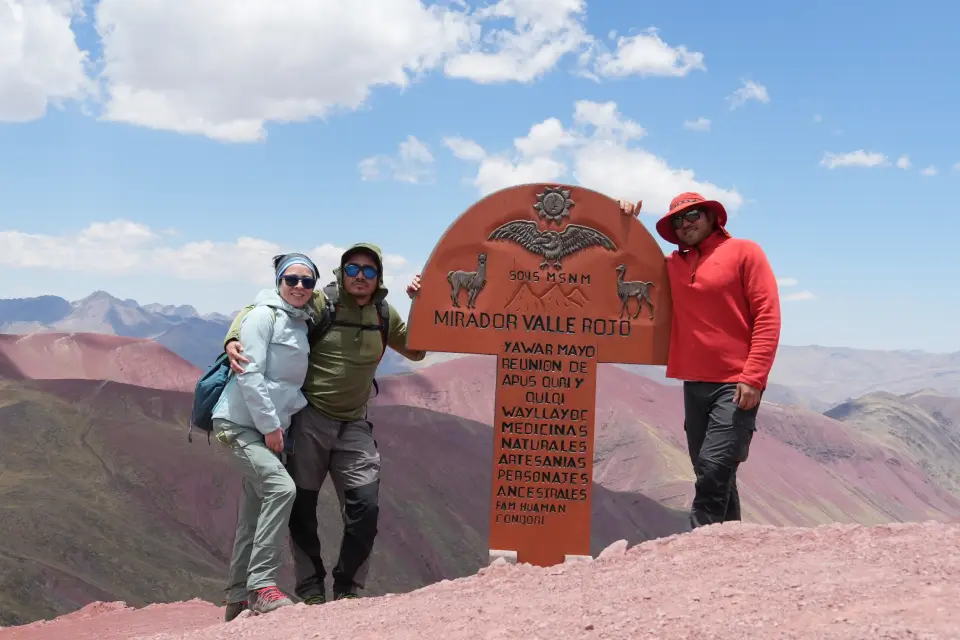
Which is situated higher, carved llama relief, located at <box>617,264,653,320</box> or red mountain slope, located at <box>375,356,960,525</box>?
carved llama relief, located at <box>617,264,653,320</box>

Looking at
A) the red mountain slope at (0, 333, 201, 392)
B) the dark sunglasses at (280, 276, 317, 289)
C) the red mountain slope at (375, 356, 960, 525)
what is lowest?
the red mountain slope at (375, 356, 960, 525)

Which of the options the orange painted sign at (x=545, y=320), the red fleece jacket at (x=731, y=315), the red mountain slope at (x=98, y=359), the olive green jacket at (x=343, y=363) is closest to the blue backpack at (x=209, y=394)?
the olive green jacket at (x=343, y=363)

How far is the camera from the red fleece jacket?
422cm

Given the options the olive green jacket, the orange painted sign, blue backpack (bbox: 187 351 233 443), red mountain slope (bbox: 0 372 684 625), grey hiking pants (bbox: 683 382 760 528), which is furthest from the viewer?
red mountain slope (bbox: 0 372 684 625)

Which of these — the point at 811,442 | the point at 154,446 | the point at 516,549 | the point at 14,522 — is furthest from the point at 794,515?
the point at 516,549

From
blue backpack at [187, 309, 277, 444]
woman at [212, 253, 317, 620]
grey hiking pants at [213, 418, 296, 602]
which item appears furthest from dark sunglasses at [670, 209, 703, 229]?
grey hiking pants at [213, 418, 296, 602]

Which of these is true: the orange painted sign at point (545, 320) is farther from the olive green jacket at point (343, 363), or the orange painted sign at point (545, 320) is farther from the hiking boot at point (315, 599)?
the hiking boot at point (315, 599)

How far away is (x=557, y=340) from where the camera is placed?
496 centimetres

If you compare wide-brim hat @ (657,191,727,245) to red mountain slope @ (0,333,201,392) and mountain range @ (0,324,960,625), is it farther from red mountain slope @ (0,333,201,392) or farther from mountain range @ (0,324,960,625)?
red mountain slope @ (0,333,201,392)

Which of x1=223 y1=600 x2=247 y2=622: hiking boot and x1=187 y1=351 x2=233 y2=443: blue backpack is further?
x1=223 y1=600 x2=247 y2=622: hiking boot

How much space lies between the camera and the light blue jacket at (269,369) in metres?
3.89

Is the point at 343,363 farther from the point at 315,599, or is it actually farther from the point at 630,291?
the point at 630,291

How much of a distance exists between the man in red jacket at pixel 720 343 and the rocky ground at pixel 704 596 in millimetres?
401

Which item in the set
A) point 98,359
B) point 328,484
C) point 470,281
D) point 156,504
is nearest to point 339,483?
point 470,281
